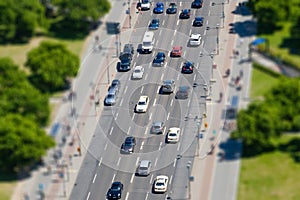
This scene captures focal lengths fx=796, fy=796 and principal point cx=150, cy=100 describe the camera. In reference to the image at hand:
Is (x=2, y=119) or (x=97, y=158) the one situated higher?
(x=97, y=158)

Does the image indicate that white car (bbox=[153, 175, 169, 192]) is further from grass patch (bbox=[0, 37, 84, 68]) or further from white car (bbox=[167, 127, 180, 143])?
grass patch (bbox=[0, 37, 84, 68])

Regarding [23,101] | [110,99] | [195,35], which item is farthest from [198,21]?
[23,101]

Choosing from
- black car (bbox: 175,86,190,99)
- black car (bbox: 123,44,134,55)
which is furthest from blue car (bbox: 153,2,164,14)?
black car (bbox: 175,86,190,99)

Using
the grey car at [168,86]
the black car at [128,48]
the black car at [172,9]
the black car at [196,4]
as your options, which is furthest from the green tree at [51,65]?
the grey car at [168,86]

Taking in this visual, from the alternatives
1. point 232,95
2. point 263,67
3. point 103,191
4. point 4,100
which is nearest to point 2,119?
point 4,100

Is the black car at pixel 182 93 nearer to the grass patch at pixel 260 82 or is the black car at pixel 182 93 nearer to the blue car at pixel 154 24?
the blue car at pixel 154 24

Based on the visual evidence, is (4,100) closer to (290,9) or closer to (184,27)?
(290,9)

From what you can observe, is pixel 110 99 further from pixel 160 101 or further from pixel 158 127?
pixel 158 127
